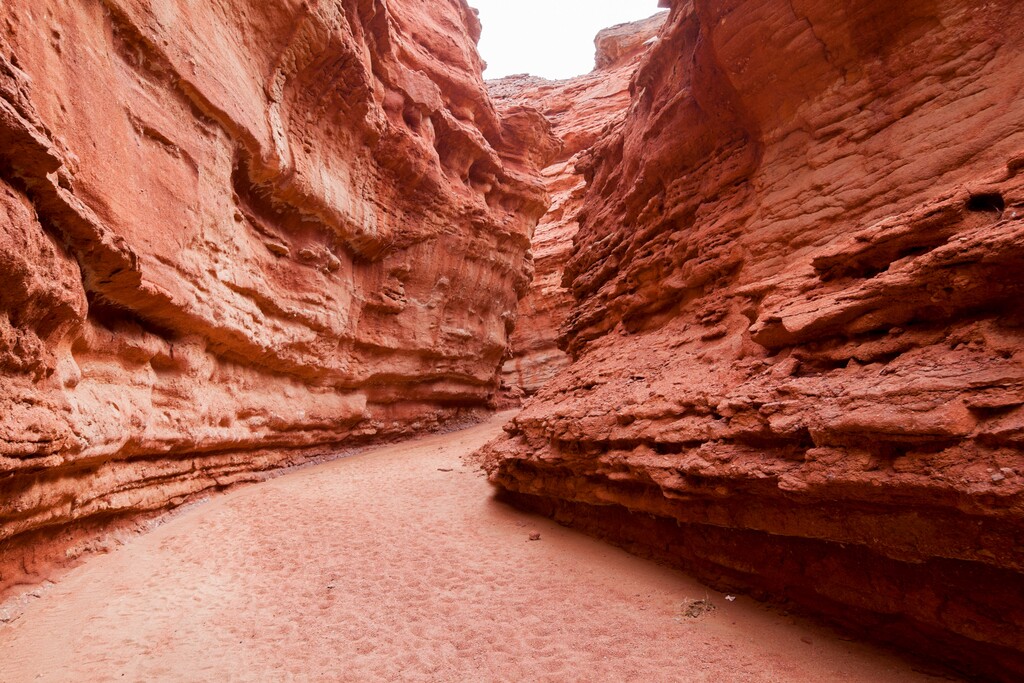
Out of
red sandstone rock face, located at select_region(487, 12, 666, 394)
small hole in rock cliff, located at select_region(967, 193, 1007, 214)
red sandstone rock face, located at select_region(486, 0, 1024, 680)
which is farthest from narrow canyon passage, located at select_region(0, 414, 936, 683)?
red sandstone rock face, located at select_region(487, 12, 666, 394)

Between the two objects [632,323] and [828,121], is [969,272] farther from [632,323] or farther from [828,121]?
[632,323]

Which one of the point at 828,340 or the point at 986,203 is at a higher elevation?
the point at 986,203

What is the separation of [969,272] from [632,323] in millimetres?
5130

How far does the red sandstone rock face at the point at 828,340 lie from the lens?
9.69ft

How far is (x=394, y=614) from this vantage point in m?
4.97

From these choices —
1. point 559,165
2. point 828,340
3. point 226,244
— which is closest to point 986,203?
Answer: point 828,340

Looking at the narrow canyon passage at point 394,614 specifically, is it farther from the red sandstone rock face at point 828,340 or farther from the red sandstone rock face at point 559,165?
the red sandstone rock face at point 559,165

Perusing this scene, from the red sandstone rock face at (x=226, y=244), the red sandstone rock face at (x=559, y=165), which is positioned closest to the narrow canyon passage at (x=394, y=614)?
the red sandstone rock face at (x=226, y=244)

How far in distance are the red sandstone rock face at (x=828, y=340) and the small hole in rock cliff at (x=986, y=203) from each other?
0.02 m

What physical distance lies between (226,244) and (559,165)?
2526 cm

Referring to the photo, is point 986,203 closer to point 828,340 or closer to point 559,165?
point 828,340

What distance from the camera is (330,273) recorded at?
11602mm

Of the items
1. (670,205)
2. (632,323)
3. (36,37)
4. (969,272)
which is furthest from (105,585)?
(670,205)

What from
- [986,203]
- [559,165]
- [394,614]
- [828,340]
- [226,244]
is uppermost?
[559,165]
